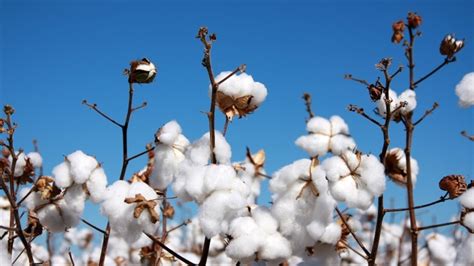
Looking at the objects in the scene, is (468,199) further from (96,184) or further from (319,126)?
(319,126)

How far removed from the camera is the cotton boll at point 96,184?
1914mm

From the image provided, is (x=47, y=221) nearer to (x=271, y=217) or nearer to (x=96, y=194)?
(x=96, y=194)

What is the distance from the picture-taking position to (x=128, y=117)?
2.05m

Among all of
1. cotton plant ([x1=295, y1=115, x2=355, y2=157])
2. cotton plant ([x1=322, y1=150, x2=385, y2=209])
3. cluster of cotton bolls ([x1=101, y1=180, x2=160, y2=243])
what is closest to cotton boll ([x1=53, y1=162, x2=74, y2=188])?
cluster of cotton bolls ([x1=101, y1=180, x2=160, y2=243])

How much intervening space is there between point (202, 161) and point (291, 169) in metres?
0.25

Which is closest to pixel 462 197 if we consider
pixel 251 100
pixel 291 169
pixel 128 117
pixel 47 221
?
pixel 291 169

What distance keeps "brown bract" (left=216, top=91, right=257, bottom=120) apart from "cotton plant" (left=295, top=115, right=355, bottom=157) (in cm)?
136

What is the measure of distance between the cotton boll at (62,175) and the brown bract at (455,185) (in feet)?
3.88

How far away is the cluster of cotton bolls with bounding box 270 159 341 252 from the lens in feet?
5.33

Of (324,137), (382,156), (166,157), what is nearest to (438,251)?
(324,137)

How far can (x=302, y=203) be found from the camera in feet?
5.41

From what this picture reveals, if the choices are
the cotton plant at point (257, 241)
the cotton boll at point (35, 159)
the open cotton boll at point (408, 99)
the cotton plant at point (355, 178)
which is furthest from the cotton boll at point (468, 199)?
the cotton boll at point (35, 159)

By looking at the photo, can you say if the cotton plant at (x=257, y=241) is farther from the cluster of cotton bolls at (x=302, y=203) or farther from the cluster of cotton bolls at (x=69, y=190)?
the cluster of cotton bolls at (x=69, y=190)

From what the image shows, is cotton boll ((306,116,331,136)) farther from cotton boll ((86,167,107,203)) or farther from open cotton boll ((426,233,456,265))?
cotton boll ((86,167,107,203))
